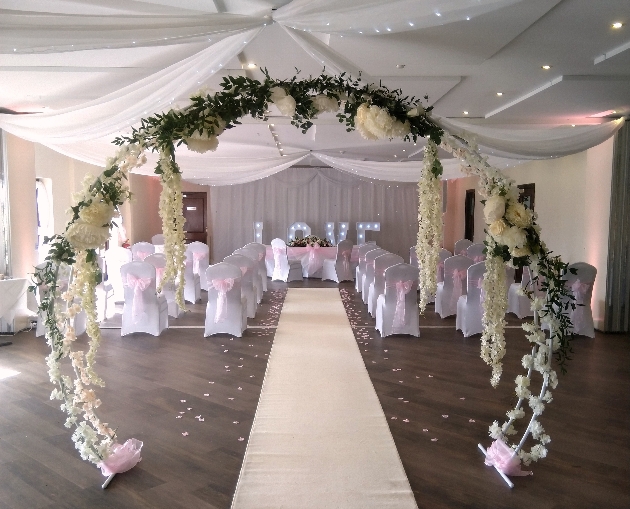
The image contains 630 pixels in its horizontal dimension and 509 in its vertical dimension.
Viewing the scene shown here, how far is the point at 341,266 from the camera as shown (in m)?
13.0

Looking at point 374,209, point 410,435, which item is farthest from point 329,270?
point 410,435

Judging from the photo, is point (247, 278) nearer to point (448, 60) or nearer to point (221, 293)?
point (221, 293)

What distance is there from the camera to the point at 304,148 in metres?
11.3

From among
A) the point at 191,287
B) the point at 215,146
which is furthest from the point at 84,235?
the point at 191,287

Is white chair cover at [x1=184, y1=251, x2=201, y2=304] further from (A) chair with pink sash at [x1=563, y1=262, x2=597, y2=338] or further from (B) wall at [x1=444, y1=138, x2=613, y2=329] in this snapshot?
(B) wall at [x1=444, y1=138, x2=613, y2=329]

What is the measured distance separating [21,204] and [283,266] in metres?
6.46

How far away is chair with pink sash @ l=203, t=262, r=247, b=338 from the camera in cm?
721

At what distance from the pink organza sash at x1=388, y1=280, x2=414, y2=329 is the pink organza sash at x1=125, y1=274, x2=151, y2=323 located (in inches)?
134

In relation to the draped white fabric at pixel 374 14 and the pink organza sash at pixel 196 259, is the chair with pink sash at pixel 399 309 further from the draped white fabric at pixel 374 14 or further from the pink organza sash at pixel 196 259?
the pink organza sash at pixel 196 259

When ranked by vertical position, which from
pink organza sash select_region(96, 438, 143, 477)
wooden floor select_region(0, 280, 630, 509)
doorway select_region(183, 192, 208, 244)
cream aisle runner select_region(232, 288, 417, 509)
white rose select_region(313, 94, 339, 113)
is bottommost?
wooden floor select_region(0, 280, 630, 509)

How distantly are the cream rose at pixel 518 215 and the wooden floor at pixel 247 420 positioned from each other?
1677 mm

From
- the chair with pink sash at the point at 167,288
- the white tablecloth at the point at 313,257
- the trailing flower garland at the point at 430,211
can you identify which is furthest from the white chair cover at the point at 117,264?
the trailing flower garland at the point at 430,211

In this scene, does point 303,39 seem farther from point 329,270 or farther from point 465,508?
point 329,270

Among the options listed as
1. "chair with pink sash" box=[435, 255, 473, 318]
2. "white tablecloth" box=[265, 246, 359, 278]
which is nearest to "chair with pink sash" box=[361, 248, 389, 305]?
"chair with pink sash" box=[435, 255, 473, 318]
